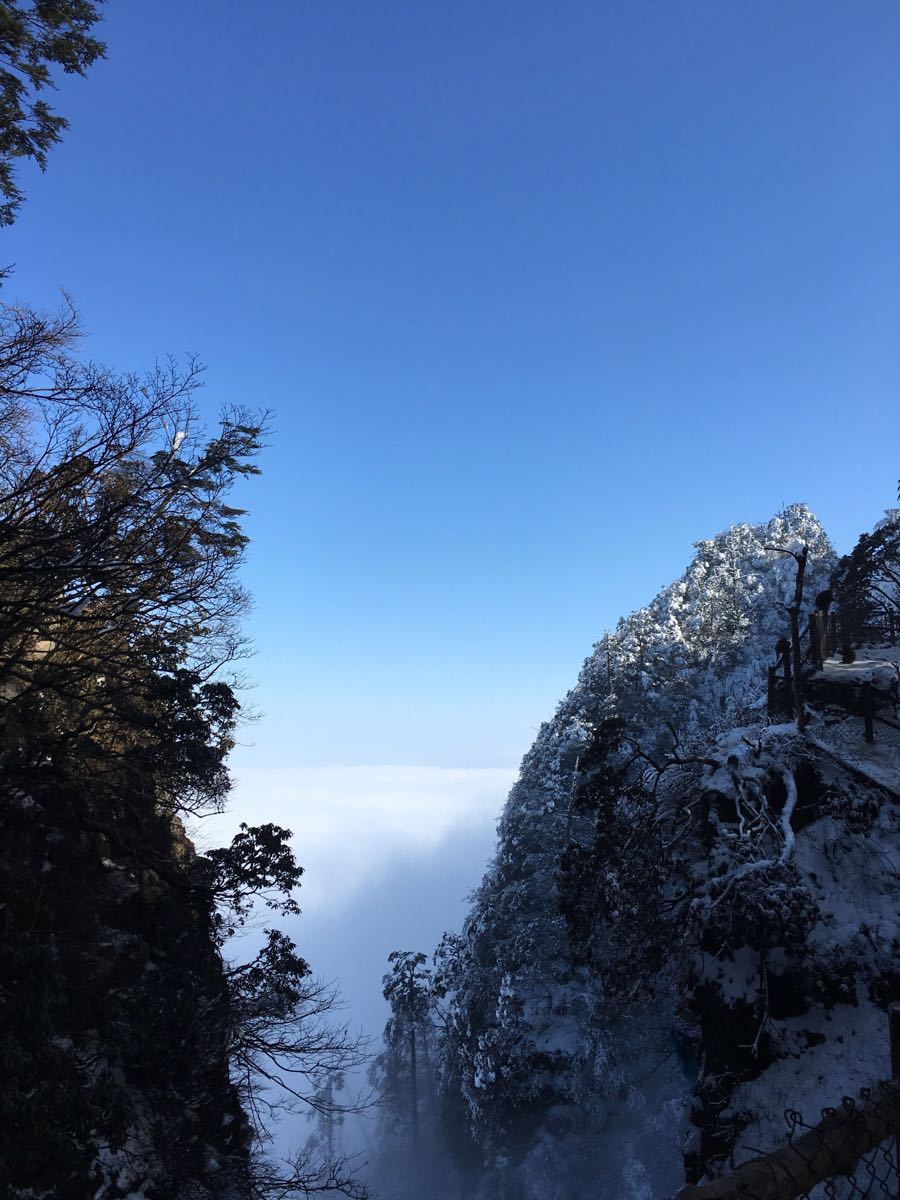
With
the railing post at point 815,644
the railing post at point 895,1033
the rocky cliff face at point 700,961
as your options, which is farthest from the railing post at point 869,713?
the railing post at point 895,1033

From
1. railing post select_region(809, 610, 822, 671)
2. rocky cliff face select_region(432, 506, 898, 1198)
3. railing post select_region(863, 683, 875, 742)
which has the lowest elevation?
rocky cliff face select_region(432, 506, 898, 1198)

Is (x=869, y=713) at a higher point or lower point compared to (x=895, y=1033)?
higher

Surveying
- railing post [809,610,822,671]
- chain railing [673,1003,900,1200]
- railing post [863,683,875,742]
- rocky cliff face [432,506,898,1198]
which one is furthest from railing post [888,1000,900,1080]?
railing post [809,610,822,671]

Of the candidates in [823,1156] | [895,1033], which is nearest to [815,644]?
[895,1033]

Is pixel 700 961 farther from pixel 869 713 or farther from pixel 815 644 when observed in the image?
pixel 815 644

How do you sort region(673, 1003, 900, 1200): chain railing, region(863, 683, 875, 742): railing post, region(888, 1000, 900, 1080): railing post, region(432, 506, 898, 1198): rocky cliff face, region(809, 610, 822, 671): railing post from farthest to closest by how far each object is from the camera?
region(809, 610, 822, 671): railing post < region(863, 683, 875, 742): railing post < region(432, 506, 898, 1198): rocky cliff face < region(888, 1000, 900, 1080): railing post < region(673, 1003, 900, 1200): chain railing

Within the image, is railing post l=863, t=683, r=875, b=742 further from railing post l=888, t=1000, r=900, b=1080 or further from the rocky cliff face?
railing post l=888, t=1000, r=900, b=1080

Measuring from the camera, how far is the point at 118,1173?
8.81 m

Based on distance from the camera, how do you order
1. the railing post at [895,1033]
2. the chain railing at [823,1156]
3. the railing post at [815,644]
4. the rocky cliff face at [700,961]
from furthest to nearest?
1. the railing post at [815,644]
2. the rocky cliff face at [700,961]
3. the railing post at [895,1033]
4. the chain railing at [823,1156]

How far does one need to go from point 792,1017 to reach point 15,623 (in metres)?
11.3

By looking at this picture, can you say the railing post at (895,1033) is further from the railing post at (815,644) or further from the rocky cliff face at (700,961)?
the railing post at (815,644)

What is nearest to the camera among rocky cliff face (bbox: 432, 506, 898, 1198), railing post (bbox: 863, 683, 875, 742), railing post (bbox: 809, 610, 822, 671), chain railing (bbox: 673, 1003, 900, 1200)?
chain railing (bbox: 673, 1003, 900, 1200)

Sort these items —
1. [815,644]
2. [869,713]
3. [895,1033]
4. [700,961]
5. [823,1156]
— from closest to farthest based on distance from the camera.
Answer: [823,1156] → [895,1033] → [700,961] → [869,713] → [815,644]

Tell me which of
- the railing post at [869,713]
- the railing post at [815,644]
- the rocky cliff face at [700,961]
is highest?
the railing post at [815,644]
